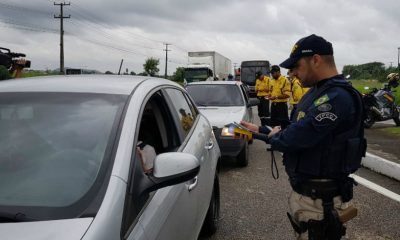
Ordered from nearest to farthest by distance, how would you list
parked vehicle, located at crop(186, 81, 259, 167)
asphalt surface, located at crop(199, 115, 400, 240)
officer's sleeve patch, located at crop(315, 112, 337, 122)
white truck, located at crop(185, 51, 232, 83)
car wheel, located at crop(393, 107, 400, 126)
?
officer's sleeve patch, located at crop(315, 112, 337, 122), asphalt surface, located at crop(199, 115, 400, 240), parked vehicle, located at crop(186, 81, 259, 167), car wheel, located at crop(393, 107, 400, 126), white truck, located at crop(185, 51, 232, 83)

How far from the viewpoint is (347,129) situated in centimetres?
262

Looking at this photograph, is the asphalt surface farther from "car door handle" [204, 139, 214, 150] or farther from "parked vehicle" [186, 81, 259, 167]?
"car door handle" [204, 139, 214, 150]

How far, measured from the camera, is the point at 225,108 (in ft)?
27.7

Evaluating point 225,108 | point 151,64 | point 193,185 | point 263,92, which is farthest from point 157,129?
point 151,64

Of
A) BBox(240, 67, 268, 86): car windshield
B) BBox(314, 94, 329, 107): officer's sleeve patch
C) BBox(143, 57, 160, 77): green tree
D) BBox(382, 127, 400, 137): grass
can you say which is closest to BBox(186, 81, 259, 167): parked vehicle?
BBox(314, 94, 329, 107): officer's sleeve patch

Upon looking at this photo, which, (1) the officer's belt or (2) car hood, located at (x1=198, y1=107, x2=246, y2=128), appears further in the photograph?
(2) car hood, located at (x1=198, y1=107, x2=246, y2=128)

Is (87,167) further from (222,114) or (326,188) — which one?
(222,114)

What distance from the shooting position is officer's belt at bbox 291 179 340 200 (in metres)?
2.69

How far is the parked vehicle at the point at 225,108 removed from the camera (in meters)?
7.05

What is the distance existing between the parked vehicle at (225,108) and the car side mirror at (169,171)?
463 cm

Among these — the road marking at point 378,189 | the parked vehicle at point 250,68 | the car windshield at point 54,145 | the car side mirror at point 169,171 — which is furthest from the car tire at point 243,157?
the parked vehicle at point 250,68

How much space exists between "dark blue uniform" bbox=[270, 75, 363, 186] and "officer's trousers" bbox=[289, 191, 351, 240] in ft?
0.54

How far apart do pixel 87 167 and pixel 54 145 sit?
0.27m

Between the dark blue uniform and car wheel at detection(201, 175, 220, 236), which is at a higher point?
the dark blue uniform
